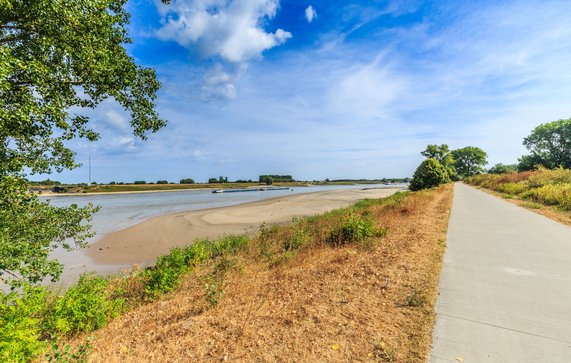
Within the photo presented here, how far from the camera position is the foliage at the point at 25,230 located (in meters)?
4.39

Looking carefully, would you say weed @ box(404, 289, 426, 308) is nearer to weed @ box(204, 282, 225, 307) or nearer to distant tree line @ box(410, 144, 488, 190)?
weed @ box(204, 282, 225, 307)

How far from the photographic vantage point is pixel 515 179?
32.5m

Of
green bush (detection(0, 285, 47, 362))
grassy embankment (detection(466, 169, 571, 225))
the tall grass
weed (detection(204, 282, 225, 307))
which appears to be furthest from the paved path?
the tall grass

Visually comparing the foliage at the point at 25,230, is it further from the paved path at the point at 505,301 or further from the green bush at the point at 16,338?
the paved path at the point at 505,301

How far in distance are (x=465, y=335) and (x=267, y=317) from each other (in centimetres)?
290

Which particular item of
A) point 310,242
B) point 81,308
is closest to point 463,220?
point 310,242

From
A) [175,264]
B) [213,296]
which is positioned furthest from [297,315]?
[175,264]

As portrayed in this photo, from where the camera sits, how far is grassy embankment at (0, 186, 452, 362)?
3.38m

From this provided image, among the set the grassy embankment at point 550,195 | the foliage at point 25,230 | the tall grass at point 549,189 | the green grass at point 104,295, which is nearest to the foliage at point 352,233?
the green grass at point 104,295

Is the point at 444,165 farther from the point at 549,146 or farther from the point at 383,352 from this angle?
the point at 383,352

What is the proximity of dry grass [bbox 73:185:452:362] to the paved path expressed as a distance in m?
0.30

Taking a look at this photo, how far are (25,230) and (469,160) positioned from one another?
411 feet

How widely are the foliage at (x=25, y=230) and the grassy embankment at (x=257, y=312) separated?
0.65 metres

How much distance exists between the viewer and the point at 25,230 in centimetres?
523
